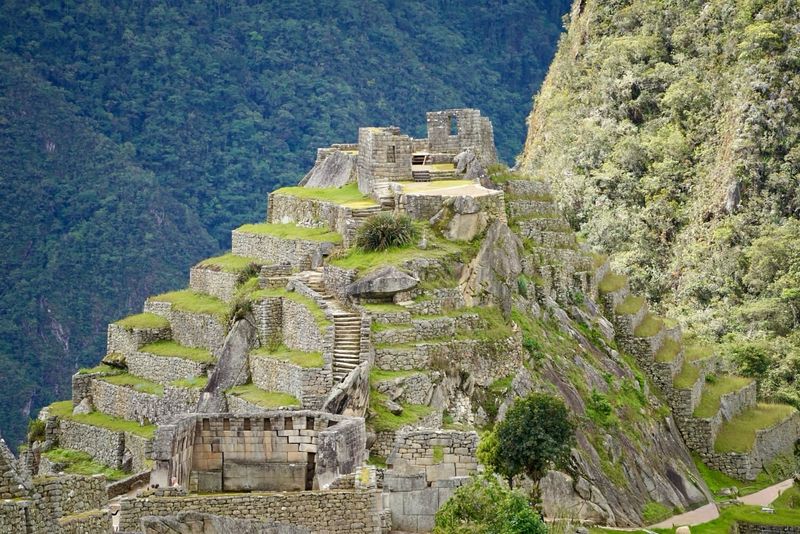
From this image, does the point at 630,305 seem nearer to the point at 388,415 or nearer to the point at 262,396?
the point at 262,396

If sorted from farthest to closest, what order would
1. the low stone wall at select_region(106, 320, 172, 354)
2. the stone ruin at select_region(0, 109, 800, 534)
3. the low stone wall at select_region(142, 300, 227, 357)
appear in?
the low stone wall at select_region(106, 320, 172, 354) < the low stone wall at select_region(142, 300, 227, 357) < the stone ruin at select_region(0, 109, 800, 534)

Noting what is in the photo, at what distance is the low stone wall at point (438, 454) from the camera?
1479 inches

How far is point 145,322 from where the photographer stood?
230 ft

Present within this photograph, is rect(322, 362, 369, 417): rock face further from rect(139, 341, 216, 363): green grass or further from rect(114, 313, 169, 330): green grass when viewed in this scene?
rect(114, 313, 169, 330): green grass

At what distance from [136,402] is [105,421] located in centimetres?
176

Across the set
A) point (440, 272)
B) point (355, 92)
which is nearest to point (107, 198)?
point (355, 92)

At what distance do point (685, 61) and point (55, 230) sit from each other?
37.5 meters

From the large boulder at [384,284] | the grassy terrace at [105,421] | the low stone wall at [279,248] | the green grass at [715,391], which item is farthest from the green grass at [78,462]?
the green grass at [715,391]

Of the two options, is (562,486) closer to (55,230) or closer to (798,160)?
(798,160)

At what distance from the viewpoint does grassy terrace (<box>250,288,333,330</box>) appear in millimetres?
56250

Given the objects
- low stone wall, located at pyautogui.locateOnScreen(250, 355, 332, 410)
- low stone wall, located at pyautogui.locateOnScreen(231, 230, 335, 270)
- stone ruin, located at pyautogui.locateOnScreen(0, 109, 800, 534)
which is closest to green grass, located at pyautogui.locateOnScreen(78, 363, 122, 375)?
stone ruin, located at pyautogui.locateOnScreen(0, 109, 800, 534)

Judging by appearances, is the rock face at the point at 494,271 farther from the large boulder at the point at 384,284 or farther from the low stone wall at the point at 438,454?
Result: the low stone wall at the point at 438,454

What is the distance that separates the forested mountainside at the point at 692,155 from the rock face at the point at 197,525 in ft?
196

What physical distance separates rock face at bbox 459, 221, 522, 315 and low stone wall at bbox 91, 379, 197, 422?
886cm
